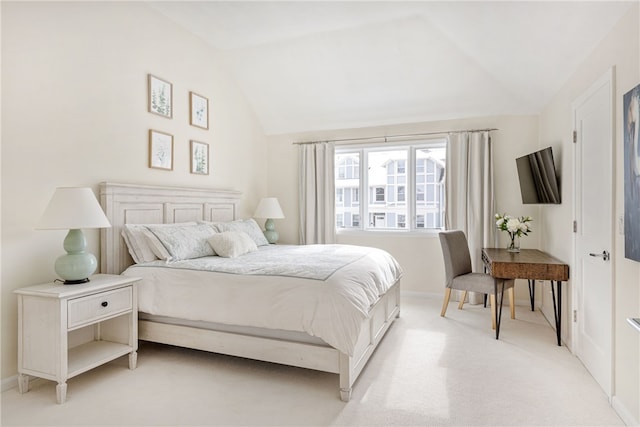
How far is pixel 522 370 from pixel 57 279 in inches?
141

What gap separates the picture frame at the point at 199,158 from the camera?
4.20 meters

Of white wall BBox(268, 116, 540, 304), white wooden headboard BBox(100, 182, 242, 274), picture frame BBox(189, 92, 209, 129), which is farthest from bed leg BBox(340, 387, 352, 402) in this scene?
picture frame BBox(189, 92, 209, 129)

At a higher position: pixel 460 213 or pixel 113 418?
pixel 460 213

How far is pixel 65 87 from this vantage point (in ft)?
9.19

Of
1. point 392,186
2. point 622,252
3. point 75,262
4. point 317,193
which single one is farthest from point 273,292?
point 392,186

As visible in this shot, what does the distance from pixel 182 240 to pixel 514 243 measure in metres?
3.84

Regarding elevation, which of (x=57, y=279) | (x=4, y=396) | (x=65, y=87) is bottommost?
(x=4, y=396)

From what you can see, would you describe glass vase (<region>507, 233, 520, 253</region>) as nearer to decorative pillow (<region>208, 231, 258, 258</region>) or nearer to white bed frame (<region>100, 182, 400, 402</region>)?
white bed frame (<region>100, 182, 400, 402</region>)

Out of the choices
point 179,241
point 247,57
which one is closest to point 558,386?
point 179,241

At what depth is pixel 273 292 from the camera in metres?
2.47

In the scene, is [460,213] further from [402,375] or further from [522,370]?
[402,375]

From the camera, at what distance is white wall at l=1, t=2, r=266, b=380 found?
2.46 meters

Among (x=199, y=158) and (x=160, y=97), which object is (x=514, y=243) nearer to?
(x=199, y=158)

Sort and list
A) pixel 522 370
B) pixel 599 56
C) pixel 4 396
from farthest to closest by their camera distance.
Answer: pixel 522 370
pixel 599 56
pixel 4 396
